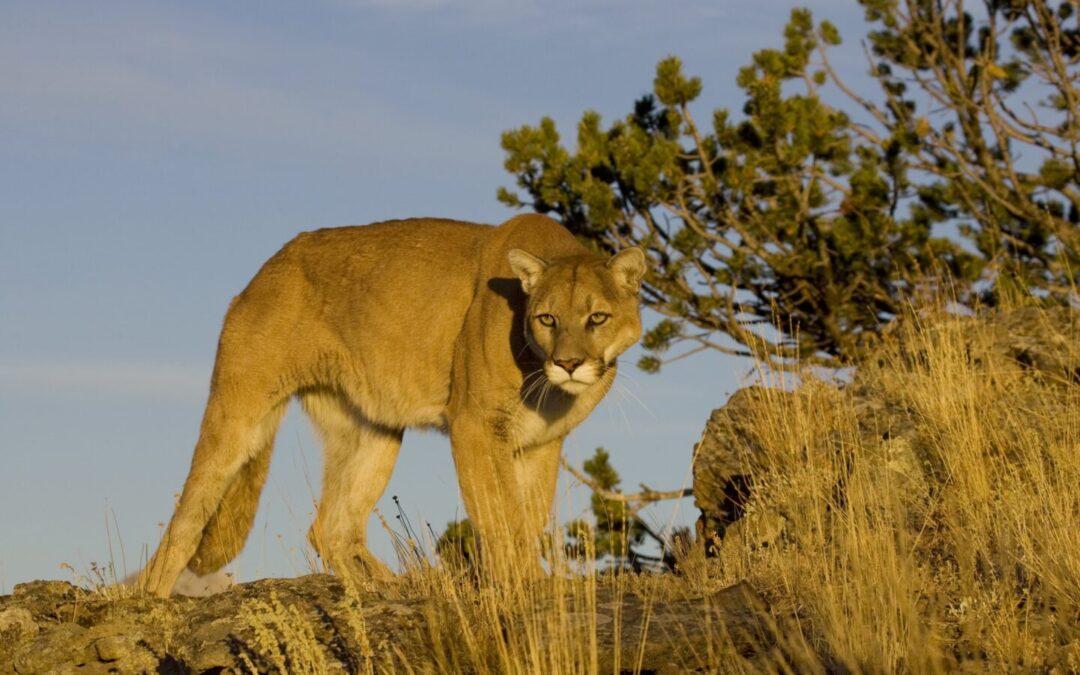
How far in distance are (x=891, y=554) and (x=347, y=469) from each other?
422cm

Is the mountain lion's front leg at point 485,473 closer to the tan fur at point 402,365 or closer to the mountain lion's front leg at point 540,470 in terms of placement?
the tan fur at point 402,365

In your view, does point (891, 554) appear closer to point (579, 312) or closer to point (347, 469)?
point (579, 312)

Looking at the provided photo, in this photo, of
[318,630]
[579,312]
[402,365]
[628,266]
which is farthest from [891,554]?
[402,365]

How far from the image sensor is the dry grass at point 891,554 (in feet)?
15.7

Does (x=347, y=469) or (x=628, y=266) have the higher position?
(x=628, y=266)

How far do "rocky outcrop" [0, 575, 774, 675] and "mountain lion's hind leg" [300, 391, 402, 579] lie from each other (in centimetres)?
205

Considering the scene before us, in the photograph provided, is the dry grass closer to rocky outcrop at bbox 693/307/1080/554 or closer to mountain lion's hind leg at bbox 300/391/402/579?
rocky outcrop at bbox 693/307/1080/554

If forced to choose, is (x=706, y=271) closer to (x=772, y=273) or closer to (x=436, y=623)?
(x=772, y=273)

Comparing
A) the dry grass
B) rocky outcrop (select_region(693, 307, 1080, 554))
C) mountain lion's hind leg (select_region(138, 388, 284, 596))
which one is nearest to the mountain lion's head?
the dry grass

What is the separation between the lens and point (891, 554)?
5184mm

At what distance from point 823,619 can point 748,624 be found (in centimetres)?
33

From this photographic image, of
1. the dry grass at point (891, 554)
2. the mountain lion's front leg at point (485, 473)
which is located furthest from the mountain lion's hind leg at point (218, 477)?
the dry grass at point (891, 554)

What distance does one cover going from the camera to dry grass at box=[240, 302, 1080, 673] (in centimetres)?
478

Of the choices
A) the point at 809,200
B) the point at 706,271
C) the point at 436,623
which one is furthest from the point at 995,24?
the point at 436,623
